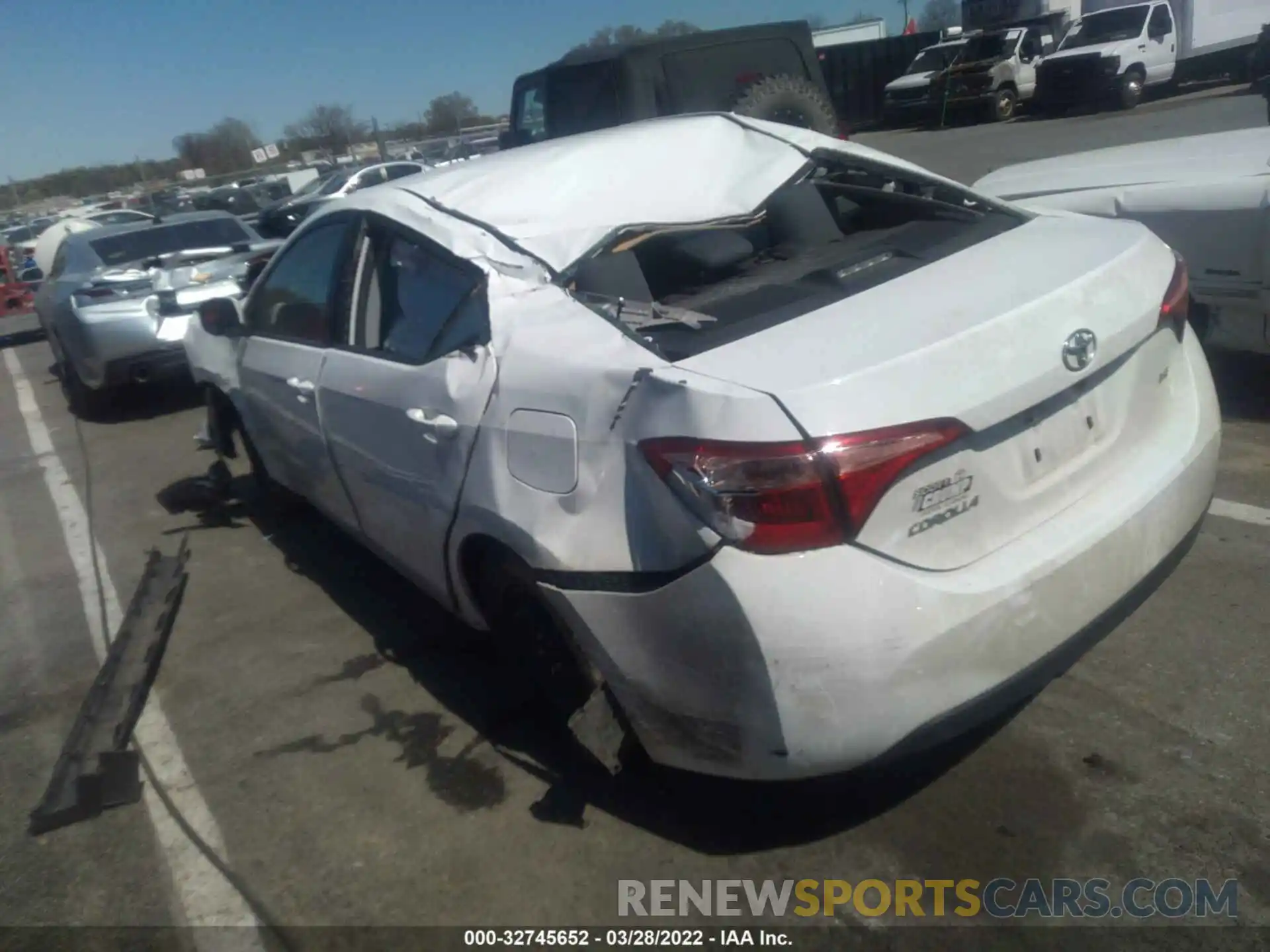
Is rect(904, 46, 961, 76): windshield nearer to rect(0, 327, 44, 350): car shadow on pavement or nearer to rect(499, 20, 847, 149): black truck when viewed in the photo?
rect(499, 20, 847, 149): black truck

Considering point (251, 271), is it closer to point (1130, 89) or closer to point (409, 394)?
point (409, 394)

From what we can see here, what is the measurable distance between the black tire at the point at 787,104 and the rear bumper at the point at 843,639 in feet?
25.2

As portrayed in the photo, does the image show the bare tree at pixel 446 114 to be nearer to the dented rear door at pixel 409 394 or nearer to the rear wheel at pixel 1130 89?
the rear wheel at pixel 1130 89

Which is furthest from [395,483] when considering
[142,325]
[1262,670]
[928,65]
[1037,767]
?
[928,65]

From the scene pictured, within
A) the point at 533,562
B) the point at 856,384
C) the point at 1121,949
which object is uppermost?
the point at 856,384

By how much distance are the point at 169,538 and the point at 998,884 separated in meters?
4.69

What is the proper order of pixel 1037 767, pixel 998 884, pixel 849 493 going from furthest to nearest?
1. pixel 1037 767
2. pixel 998 884
3. pixel 849 493

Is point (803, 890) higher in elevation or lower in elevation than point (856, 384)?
lower

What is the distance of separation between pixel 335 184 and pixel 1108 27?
1763cm

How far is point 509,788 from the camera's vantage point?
3131 mm

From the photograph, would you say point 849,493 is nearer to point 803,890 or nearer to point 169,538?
point 803,890

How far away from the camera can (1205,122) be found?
1852 centimetres

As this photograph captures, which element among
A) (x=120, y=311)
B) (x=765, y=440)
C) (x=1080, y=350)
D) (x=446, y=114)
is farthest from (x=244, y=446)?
(x=446, y=114)
